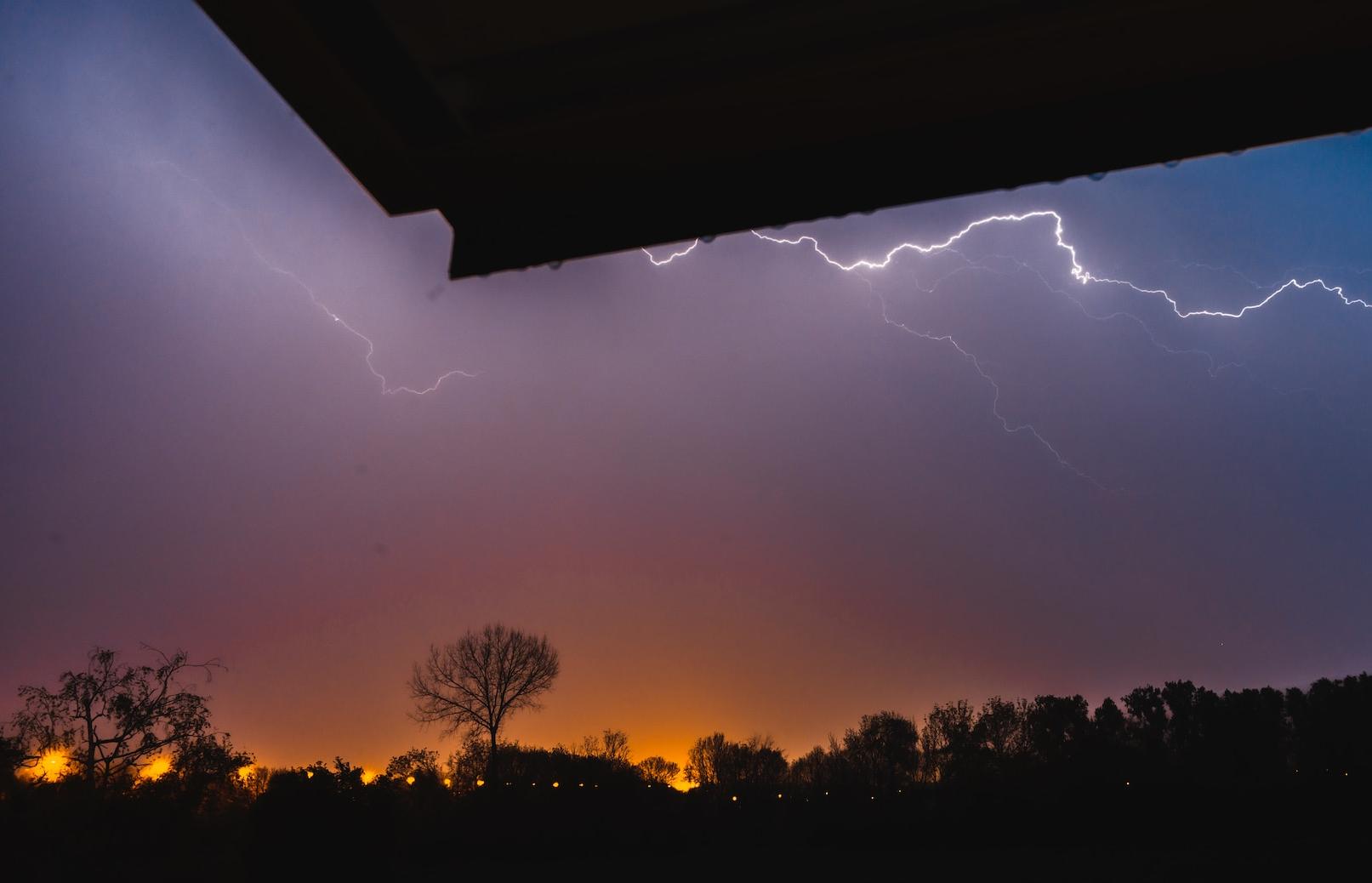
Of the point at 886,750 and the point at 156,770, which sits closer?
the point at 156,770

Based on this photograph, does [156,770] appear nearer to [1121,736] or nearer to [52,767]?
[52,767]

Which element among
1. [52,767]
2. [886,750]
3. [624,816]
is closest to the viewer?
[52,767]

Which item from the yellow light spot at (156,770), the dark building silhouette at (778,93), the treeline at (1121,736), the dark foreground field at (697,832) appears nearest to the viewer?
the dark building silhouette at (778,93)

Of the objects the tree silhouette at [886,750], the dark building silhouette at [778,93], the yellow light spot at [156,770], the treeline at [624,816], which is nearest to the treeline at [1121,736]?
the tree silhouette at [886,750]

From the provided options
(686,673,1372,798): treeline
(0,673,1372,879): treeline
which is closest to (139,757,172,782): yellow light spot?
(0,673,1372,879): treeline

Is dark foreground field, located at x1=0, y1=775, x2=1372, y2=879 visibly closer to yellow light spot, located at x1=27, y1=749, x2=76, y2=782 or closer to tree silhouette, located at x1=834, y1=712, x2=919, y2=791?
yellow light spot, located at x1=27, y1=749, x2=76, y2=782

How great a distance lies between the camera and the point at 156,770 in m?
11.0

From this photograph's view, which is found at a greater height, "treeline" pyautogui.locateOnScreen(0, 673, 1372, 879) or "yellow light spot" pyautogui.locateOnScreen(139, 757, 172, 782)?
"yellow light spot" pyautogui.locateOnScreen(139, 757, 172, 782)

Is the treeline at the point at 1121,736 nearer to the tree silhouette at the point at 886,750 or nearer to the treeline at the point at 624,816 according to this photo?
the tree silhouette at the point at 886,750

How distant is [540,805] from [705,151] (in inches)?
812

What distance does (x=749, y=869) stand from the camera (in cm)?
1769

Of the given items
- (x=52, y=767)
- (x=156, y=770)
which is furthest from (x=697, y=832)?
(x=52, y=767)

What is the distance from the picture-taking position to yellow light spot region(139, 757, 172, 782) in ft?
35.0

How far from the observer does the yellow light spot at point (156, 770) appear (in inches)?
420
